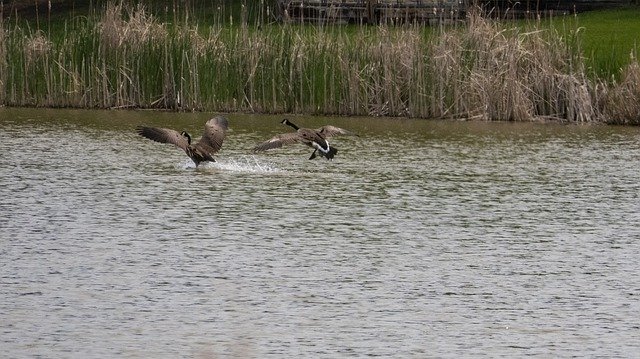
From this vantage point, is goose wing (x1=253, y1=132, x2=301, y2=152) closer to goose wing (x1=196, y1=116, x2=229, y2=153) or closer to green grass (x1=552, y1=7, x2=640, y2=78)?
goose wing (x1=196, y1=116, x2=229, y2=153)

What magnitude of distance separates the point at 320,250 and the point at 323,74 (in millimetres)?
13303

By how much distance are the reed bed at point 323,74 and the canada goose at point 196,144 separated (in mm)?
6718

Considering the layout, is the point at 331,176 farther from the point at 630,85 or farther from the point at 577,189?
Answer: the point at 630,85

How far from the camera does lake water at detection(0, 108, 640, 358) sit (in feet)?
34.0

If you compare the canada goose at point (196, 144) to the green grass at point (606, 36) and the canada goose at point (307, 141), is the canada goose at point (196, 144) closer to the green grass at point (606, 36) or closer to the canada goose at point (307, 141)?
the canada goose at point (307, 141)

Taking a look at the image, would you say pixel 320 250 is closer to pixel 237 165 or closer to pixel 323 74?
pixel 237 165

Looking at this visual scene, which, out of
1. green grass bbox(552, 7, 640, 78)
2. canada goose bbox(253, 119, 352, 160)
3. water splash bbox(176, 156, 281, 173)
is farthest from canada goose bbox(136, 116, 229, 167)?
green grass bbox(552, 7, 640, 78)

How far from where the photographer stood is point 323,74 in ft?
87.2

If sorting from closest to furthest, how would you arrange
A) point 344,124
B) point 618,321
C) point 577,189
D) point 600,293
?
point 618,321 < point 600,293 < point 577,189 < point 344,124

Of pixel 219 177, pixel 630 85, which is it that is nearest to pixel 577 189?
pixel 219 177

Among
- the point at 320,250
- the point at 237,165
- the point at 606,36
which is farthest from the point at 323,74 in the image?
the point at 320,250

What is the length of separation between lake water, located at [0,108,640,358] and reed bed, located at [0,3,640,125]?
3231 mm

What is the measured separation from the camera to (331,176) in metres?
18.8

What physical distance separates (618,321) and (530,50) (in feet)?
50.1
